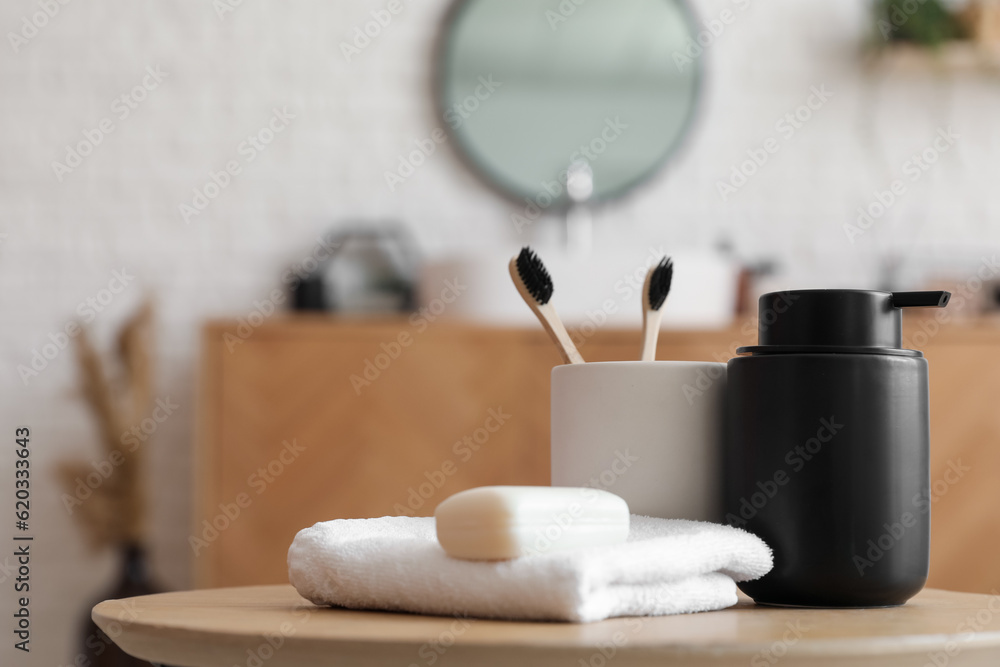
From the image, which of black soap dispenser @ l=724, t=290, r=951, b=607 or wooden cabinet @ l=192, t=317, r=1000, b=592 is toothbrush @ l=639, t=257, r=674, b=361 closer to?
black soap dispenser @ l=724, t=290, r=951, b=607

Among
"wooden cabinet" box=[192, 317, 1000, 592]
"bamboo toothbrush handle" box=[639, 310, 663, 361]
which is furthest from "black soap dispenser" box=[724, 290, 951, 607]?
"wooden cabinet" box=[192, 317, 1000, 592]

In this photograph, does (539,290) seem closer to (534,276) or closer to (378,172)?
(534,276)

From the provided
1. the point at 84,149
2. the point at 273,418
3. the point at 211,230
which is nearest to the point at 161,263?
the point at 211,230

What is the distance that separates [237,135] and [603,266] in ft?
3.20

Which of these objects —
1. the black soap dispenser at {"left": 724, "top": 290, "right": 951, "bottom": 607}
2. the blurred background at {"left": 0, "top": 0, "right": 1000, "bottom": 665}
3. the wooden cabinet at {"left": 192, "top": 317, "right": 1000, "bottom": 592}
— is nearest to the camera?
the black soap dispenser at {"left": 724, "top": 290, "right": 951, "bottom": 607}

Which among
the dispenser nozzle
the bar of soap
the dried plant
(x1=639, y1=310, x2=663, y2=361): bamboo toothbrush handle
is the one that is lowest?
the dried plant

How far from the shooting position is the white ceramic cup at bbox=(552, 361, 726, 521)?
25.6 inches

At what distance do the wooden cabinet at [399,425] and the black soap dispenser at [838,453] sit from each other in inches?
51.0

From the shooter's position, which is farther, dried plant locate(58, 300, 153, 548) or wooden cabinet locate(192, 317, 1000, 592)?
dried plant locate(58, 300, 153, 548)

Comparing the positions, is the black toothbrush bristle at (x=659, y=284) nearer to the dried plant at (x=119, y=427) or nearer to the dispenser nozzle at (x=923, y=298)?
the dispenser nozzle at (x=923, y=298)

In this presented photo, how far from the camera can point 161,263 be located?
2330 mm

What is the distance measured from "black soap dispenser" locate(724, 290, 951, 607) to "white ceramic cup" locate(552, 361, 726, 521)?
45mm

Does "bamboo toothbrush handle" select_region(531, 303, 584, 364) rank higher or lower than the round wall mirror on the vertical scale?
lower

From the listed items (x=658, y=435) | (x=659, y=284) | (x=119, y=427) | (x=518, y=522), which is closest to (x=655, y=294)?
(x=659, y=284)
